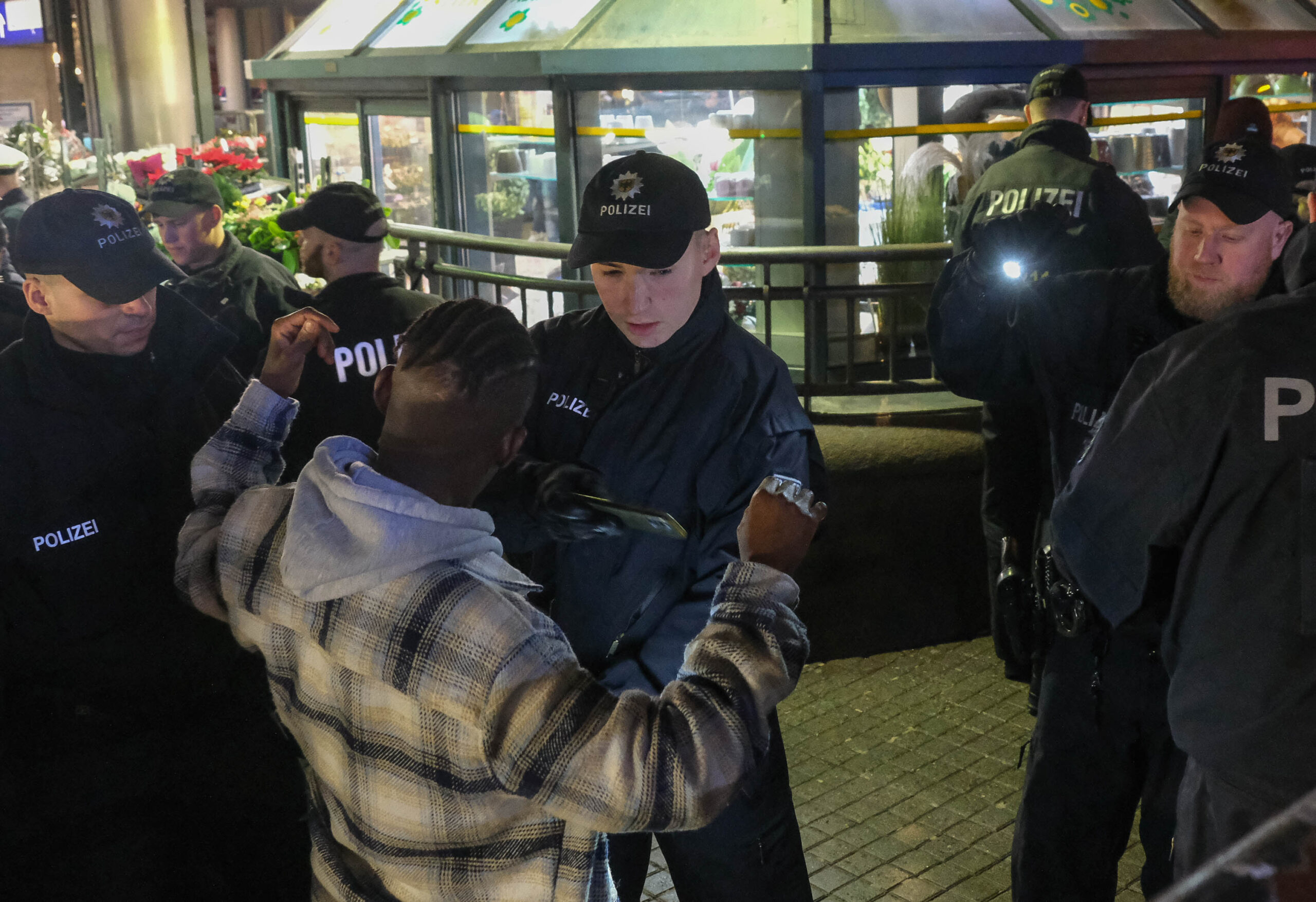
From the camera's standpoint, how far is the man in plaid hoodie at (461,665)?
167 centimetres

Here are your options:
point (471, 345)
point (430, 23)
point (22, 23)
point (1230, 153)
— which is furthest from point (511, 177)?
point (22, 23)

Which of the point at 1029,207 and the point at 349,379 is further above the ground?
the point at 1029,207

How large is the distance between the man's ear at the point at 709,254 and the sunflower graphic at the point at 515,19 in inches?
221

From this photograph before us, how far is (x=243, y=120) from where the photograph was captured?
30.4 m

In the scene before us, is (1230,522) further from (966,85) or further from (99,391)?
(966,85)

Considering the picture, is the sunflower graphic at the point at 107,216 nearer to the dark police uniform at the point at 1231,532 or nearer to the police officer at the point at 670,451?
the police officer at the point at 670,451

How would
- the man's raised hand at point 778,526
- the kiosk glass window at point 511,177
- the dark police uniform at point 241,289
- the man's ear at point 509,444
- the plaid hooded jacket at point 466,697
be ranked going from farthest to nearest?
the kiosk glass window at point 511,177 → the dark police uniform at point 241,289 → the man's ear at point 509,444 → the man's raised hand at point 778,526 → the plaid hooded jacket at point 466,697

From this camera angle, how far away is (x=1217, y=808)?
2150mm

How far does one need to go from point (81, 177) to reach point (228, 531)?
8.71 m

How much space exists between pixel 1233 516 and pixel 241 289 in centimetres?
445

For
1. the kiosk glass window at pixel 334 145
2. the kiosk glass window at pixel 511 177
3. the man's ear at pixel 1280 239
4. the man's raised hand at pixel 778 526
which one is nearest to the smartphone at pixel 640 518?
the man's raised hand at pixel 778 526

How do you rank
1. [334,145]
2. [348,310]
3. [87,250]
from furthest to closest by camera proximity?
1. [334,145]
2. [348,310]
3. [87,250]

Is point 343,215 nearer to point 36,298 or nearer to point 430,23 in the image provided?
point 36,298

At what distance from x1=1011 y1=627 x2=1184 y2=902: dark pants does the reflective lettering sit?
108 centimetres
